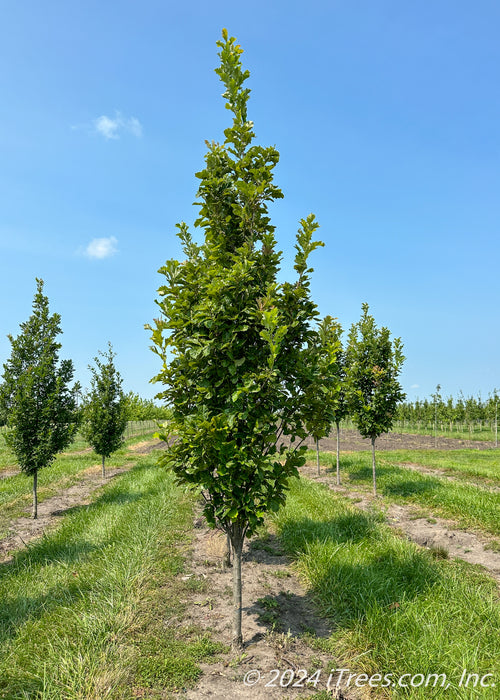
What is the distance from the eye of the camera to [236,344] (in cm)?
431

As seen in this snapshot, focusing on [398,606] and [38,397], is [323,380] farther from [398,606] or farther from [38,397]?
→ [38,397]

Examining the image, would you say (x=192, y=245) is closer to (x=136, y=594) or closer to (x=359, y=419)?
(x=136, y=594)

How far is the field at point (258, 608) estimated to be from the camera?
12.4 ft

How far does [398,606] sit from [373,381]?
31.2 feet

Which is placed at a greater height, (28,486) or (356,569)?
(356,569)

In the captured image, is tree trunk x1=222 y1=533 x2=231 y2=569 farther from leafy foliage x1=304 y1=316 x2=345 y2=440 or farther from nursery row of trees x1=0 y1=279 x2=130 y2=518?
nursery row of trees x1=0 y1=279 x2=130 y2=518

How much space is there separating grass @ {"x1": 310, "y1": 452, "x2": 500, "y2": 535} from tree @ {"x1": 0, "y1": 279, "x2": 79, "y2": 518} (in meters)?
11.2

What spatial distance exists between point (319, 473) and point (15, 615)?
14872 millimetres

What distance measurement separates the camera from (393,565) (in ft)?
19.9

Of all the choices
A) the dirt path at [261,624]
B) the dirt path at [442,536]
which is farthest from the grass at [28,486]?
the dirt path at [442,536]

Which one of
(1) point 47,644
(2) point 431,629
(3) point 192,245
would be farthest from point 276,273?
(1) point 47,644

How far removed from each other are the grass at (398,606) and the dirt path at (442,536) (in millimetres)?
715

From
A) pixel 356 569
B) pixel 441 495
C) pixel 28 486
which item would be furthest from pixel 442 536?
pixel 28 486

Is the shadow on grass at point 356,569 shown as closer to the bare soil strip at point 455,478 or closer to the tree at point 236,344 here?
the tree at point 236,344
